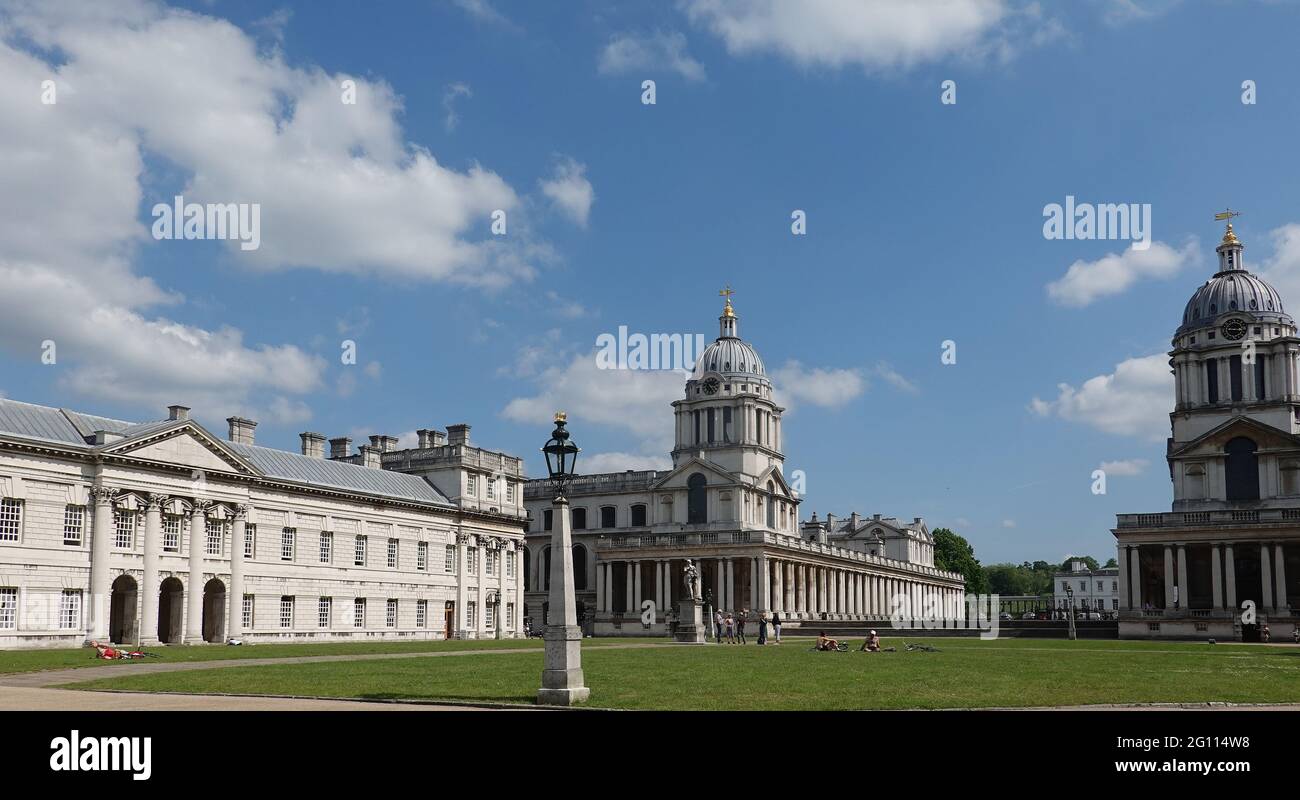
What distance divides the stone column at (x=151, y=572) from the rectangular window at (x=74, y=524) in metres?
3.08

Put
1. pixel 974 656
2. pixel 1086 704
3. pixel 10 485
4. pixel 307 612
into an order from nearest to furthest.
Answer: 1. pixel 1086 704
2. pixel 974 656
3. pixel 10 485
4. pixel 307 612

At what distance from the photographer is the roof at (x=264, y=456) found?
49.3 metres

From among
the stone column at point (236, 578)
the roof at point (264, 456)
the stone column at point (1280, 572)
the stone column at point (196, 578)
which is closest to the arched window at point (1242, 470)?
the stone column at point (1280, 572)

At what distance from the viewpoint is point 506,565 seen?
81.2 meters

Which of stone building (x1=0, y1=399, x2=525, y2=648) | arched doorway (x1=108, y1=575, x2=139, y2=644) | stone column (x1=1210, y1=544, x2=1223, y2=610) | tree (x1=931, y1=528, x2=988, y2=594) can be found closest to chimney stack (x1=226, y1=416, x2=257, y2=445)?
stone building (x1=0, y1=399, x2=525, y2=648)

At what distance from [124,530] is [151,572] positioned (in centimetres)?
231

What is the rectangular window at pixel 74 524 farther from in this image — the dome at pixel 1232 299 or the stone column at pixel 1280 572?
the dome at pixel 1232 299

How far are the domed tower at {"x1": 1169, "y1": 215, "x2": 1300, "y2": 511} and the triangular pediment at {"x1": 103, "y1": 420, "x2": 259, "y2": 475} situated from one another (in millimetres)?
63936

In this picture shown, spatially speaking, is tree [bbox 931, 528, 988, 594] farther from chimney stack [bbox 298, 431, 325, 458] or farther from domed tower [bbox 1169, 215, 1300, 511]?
chimney stack [bbox 298, 431, 325, 458]

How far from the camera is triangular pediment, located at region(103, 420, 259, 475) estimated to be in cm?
5219

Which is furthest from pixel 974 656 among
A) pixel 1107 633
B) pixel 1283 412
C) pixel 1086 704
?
pixel 1283 412

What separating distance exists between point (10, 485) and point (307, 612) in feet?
Answer: 62.4

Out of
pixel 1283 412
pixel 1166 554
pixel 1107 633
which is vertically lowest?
pixel 1107 633
